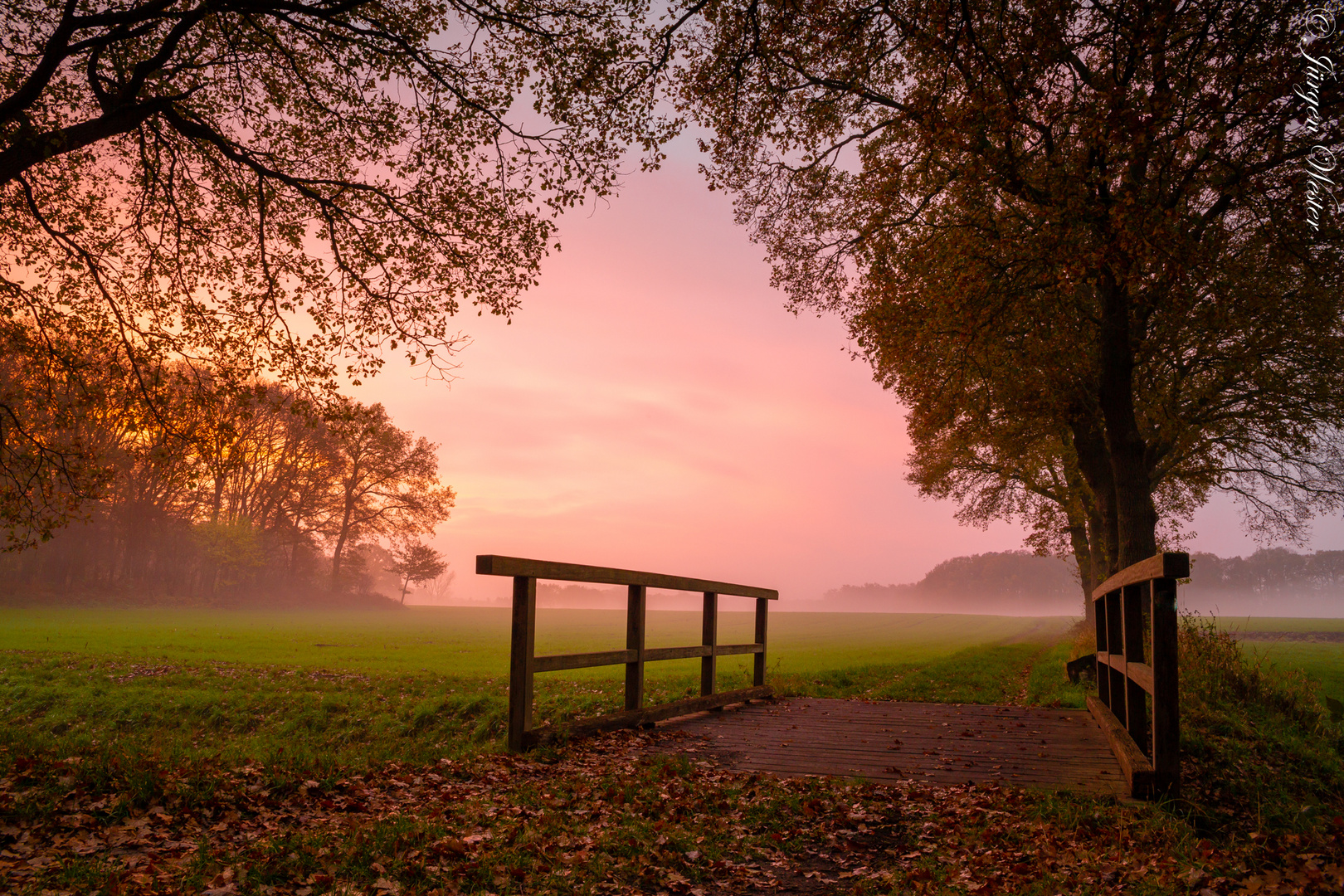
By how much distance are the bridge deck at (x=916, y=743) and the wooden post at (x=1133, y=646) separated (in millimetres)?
413

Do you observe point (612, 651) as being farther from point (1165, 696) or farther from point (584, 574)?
point (1165, 696)

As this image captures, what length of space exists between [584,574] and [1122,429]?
12.0 meters

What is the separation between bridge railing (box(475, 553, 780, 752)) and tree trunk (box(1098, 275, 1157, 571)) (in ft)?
26.0

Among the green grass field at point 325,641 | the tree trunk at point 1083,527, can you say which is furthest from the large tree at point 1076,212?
the green grass field at point 325,641

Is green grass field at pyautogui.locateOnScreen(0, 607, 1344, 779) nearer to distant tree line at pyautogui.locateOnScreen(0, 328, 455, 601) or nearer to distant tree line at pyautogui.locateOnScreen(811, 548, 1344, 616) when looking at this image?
distant tree line at pyautogui.locateOnScreen(0, 328, 455, 601)

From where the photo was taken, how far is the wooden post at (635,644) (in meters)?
8.85

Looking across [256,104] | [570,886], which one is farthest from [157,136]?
[570,886]

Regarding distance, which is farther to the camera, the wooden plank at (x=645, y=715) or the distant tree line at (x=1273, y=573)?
the distant tree line at (x=1273, y=573)

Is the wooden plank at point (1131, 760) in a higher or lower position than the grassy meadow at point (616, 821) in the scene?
higher

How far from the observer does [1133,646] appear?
6852 mm

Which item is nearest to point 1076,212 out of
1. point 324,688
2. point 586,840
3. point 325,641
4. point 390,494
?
point 586,840

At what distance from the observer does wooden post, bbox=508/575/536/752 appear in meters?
7.34

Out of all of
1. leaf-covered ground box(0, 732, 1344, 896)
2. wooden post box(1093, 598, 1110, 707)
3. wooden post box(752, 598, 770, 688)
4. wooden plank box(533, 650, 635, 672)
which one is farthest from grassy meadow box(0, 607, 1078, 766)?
wooden post box(1093, 598, 1110, 707)

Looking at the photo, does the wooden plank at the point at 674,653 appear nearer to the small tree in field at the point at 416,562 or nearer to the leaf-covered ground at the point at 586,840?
the leaf-covered ground at the point at 586,840
